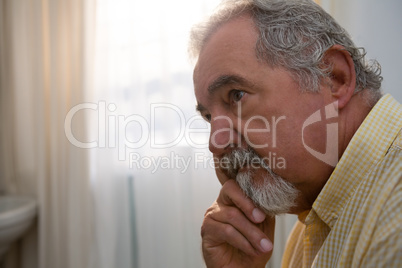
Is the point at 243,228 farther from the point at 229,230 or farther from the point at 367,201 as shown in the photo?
the point at 367,201

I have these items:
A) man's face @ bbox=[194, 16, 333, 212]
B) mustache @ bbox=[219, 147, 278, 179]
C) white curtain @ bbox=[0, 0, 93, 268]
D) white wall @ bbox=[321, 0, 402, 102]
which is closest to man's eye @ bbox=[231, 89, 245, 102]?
man's face @ bbox=[194, 16, 333, 212]

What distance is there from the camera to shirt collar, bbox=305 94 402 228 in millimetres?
633

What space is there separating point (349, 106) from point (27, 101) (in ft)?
6.84

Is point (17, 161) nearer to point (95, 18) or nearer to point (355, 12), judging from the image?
point (95, 18)

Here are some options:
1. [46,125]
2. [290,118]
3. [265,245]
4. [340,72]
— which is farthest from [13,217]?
[340,72]

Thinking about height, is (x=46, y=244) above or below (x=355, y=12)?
below

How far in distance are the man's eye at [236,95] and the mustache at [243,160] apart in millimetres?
119

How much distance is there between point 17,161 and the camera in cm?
220

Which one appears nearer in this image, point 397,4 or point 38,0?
point 397,4

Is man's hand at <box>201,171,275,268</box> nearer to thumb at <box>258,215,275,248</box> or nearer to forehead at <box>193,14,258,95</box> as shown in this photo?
thumb at <box>258,215,275,248</box>

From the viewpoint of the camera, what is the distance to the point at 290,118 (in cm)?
71

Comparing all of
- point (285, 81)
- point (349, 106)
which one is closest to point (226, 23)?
point (285, 81)

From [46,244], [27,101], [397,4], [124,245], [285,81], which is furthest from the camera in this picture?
[27,101]

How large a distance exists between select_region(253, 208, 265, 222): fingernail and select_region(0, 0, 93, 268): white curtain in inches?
56.1
